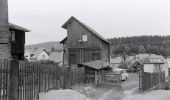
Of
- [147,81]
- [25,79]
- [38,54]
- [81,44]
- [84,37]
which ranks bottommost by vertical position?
[147,81]

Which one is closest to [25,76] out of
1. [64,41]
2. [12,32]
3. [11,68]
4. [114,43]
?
[11,68]

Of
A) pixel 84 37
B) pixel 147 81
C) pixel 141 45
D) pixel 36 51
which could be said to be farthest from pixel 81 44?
pixel 141 45

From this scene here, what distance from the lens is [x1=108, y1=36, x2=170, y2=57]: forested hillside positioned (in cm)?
11419

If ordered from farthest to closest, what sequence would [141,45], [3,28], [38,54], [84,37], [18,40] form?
[141,45] → [38,54] → [84,37] → [18,40] → [3,28]

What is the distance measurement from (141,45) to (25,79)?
122 metres

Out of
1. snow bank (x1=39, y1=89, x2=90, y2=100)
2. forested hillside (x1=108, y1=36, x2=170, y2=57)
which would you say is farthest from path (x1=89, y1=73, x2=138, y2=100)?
forested hillside (x1=108, y1=36, x2=170, y2=57)

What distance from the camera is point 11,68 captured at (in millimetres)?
10531

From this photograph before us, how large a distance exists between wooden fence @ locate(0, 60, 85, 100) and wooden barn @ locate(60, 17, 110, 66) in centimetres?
1907

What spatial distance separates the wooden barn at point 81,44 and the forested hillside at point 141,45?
7813 cm

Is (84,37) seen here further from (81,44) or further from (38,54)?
(38,54)

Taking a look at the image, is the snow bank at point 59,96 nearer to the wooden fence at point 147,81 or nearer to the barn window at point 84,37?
the wooden fence at point 147,81

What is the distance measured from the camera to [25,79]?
11.5 metres

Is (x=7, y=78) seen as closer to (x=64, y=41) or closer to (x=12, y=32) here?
(x=12, y=32)

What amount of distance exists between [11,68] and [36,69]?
2.33 metres
